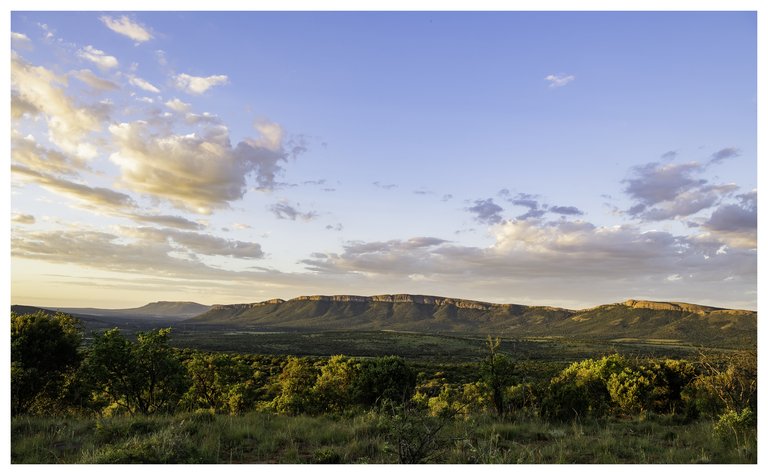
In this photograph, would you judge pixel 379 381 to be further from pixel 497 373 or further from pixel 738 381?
pixel 738 381

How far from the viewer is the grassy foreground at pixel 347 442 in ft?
24.8

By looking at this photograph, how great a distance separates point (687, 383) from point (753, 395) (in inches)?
583

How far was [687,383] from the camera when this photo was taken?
2203cm

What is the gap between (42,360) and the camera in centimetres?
1567

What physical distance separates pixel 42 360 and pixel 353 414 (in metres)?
12.3

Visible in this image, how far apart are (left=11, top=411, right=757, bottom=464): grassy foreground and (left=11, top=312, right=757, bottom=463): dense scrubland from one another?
0.04m

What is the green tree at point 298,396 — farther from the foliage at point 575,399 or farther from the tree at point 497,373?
the foliage at point 575,399

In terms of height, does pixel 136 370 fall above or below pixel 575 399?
above

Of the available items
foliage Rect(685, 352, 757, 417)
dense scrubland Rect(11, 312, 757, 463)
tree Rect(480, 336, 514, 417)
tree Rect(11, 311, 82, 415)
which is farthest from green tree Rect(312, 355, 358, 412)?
foliage Rect(685, 352, 757, 417)

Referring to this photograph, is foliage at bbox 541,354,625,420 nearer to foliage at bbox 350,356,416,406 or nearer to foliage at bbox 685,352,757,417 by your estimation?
foliage at bbox 685,352,757,417

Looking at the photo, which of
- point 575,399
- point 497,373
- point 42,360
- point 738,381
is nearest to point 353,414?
point 497,373

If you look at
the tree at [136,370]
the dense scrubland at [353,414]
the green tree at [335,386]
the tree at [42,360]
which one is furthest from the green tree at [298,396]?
the tree at [42,360]

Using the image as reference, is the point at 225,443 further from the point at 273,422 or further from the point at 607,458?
the point at 607,458
